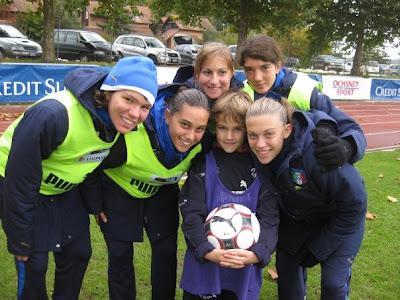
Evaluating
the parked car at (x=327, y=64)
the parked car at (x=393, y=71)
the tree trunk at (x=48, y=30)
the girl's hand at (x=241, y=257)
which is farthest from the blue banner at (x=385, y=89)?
the parked car at (x=393, y=71)

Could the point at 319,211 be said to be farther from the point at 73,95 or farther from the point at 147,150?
the point at 73,95

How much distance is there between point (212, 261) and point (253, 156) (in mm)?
684

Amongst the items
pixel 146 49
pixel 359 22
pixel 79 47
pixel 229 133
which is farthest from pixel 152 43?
pixel 229 133

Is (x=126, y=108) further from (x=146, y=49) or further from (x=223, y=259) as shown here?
(x=146, y=49)

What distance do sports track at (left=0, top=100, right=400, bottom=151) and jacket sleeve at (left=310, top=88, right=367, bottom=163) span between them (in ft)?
25.8

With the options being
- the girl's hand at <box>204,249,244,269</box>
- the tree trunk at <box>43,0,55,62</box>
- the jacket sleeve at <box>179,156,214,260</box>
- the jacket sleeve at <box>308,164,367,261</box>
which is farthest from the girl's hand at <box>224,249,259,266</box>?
the tree trunk at <box>43,0,55,62</box>

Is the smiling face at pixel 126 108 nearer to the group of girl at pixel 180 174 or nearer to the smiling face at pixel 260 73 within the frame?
the group of girl at pixel 180 174

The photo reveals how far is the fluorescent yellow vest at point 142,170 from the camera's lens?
289cm

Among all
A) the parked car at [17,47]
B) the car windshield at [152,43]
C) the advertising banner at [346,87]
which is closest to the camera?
the advertising banner at [346,87]

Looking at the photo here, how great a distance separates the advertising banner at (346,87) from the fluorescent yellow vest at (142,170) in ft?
54.3

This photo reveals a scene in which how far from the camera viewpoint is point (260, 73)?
3283 mm

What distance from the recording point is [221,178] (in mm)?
2816

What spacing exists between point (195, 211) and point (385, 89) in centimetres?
2087

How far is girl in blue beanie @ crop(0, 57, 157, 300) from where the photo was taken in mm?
2486
